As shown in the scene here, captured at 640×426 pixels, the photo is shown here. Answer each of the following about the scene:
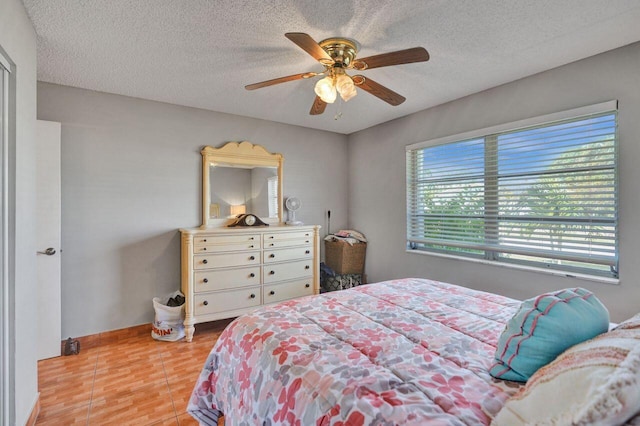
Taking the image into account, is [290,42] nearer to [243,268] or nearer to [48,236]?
[243,268]

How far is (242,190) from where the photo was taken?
3562 millimetres

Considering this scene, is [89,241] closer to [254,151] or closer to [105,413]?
[105,413]

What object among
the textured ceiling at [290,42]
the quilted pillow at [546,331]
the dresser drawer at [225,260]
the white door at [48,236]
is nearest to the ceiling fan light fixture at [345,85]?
the textured ceiling at [290,42]

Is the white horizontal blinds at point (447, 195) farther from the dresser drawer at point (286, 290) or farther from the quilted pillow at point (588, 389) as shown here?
the quilted pillow at point (588, 389)

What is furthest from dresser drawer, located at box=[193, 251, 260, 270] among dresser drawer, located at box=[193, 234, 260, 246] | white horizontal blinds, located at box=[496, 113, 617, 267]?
white horizontal blinds, located at box=[496, 113, 617, 267]

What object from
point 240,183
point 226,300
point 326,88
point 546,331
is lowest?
point 226,300

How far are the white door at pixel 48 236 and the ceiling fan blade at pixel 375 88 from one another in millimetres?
2531

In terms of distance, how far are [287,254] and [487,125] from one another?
2418mm

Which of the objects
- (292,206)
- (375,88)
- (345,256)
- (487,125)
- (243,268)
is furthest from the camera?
(345,256)

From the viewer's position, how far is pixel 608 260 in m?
2.17

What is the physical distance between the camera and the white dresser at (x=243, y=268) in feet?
9.40

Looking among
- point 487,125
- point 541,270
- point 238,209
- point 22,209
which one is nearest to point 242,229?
point 238,209

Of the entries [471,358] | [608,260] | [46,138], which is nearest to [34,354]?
[46,138]

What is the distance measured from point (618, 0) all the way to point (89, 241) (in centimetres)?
415
